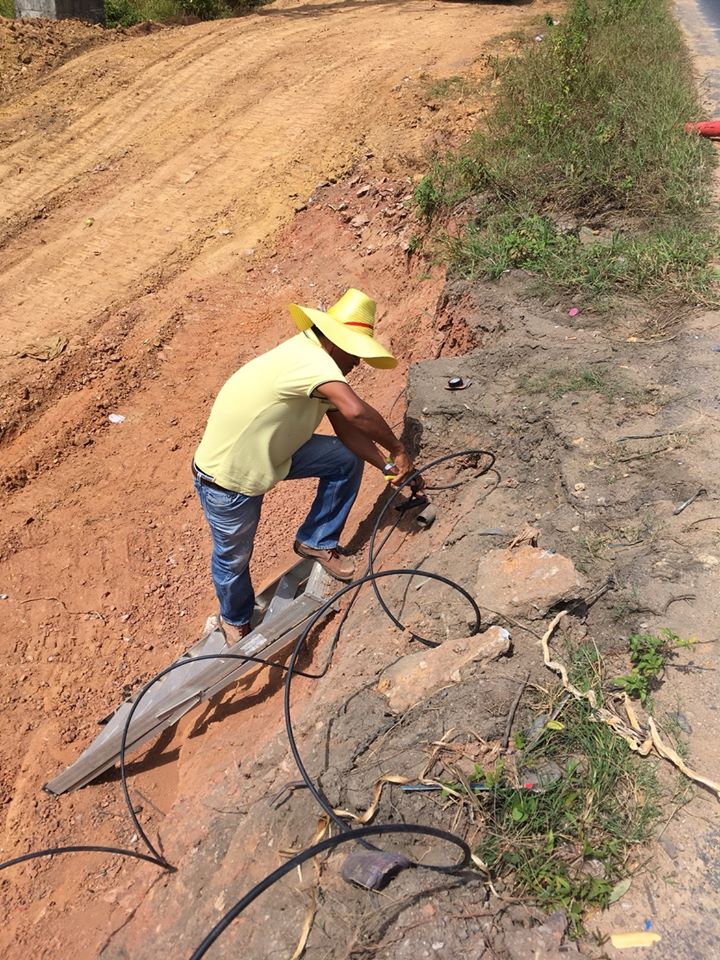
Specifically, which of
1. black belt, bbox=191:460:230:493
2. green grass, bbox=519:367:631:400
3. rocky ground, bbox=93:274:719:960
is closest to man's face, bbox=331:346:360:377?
black belt, bbox=191:460:230:493

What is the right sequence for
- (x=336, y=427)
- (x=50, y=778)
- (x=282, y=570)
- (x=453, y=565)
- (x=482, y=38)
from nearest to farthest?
(x=453, y=565), (x=336, y=427), (x=50, y=778), (x=282, y=570), (x=482, y=38)

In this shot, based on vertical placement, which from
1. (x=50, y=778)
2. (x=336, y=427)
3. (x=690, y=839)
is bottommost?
(x=50, y=778)

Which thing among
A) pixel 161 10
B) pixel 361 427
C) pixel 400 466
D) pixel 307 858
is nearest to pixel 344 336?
pixel 361 427

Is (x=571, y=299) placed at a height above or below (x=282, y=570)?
above

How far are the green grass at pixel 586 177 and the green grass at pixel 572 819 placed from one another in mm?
3103

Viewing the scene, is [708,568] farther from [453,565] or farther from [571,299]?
[571,299]

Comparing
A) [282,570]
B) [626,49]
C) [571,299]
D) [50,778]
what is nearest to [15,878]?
[50,778]

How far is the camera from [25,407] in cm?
618

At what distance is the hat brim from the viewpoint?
311 centimetres

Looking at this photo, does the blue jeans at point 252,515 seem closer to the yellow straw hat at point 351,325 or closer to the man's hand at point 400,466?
the man's hand at point 400,466

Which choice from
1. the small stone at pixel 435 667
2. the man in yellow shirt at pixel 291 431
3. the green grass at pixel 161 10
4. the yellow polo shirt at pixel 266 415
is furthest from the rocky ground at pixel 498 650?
the green grass at pixel 161 10

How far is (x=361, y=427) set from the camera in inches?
123

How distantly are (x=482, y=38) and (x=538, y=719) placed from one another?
914 cm

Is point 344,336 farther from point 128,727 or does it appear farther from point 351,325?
point 128,727
